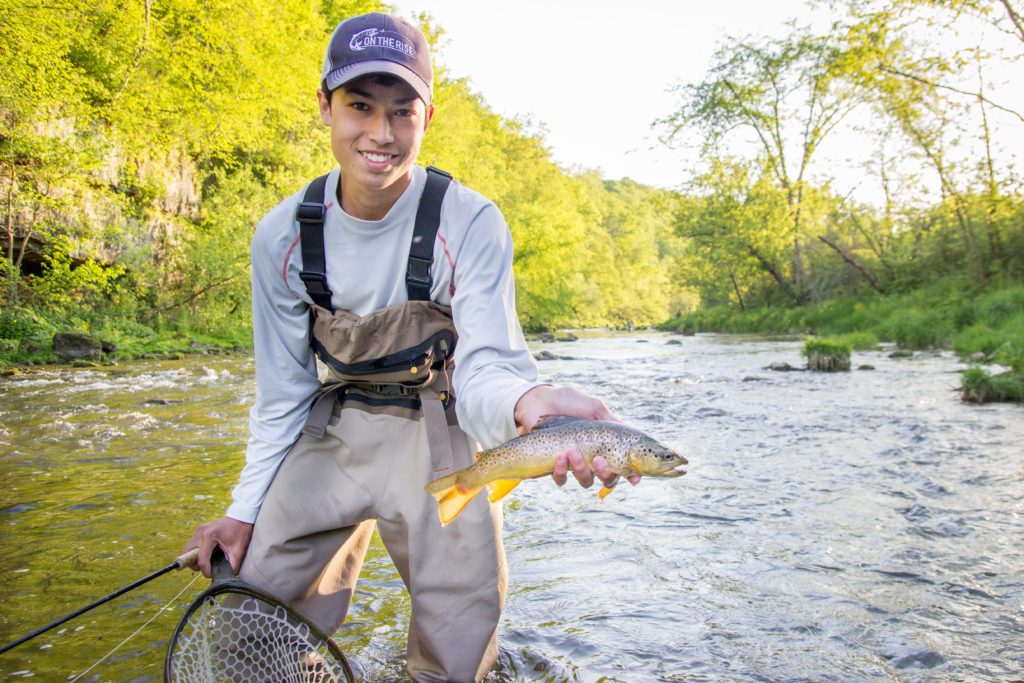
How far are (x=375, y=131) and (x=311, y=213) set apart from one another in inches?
16.2

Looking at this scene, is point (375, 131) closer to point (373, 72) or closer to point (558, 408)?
point (373, 72)

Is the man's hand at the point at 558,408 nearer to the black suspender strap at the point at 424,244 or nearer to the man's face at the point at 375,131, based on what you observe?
the black suspender strap at the point at 424,244

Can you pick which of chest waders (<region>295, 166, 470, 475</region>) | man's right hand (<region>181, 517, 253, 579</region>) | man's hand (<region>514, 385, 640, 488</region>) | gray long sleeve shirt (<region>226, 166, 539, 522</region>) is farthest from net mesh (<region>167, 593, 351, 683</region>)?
man's hand (<region>514, 385, 640, 488</region>)

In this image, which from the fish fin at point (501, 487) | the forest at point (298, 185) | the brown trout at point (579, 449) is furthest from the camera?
the forest at point (298, 185)

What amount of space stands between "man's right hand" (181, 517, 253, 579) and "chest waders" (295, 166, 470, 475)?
0.43m

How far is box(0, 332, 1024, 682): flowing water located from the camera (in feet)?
10.1

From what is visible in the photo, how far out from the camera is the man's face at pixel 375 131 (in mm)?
2469

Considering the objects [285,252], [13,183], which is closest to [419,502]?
[285,252]

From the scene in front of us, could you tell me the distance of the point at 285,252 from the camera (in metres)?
2.65

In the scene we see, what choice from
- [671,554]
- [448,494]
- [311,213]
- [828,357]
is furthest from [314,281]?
[828,357]

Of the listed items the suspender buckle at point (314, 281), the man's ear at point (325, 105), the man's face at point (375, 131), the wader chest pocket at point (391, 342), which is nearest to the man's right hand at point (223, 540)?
the wader chest pocket at point (391, 342)

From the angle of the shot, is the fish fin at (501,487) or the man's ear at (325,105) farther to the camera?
the man's ear at (325,105)

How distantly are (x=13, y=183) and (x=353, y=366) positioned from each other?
14.0 meters

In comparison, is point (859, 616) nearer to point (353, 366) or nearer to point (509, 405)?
point (509, 405)
